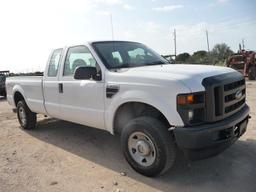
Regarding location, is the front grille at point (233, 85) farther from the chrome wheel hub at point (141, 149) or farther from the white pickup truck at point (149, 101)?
the chrome wheel hub at point (141, 149)

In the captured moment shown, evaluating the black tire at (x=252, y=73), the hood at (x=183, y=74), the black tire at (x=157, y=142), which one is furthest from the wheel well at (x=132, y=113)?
the black tire at (x=252, y=73)

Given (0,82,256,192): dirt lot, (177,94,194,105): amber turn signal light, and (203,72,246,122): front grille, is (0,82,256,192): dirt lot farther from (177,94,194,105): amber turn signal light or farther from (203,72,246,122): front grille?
(177,94,194,105): amber turn signal light

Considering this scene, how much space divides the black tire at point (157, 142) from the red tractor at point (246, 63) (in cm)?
1583

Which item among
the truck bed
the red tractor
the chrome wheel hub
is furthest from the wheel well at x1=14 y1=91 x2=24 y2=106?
the red tractor

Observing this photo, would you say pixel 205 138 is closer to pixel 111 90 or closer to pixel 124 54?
pixel 111 90

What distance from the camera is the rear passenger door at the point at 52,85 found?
6.04m

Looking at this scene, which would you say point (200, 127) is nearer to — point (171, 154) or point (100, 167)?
point (171, 154)

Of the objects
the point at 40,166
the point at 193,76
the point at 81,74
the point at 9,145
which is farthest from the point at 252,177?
the point at 9,145

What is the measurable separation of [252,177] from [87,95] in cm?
272

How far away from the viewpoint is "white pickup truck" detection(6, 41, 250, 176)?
3.85 metres

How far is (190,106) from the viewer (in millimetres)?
3799

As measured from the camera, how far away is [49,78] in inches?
245

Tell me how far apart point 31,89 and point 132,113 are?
10.1 feet

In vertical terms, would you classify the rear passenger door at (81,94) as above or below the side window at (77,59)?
below
